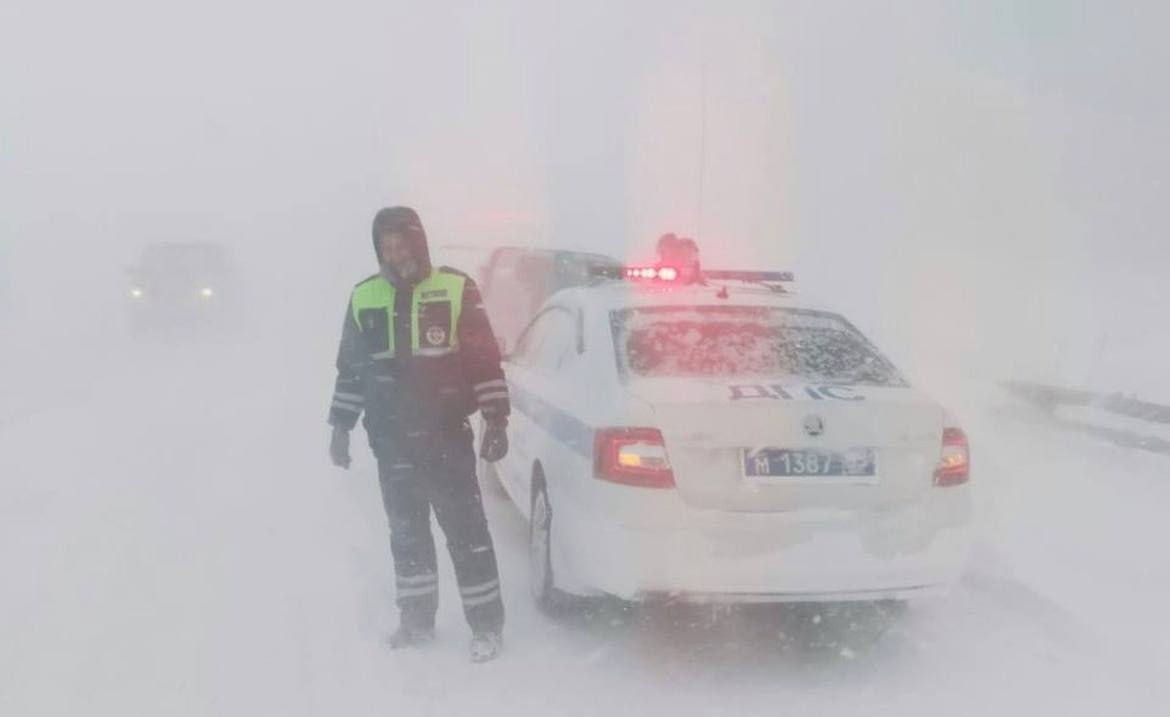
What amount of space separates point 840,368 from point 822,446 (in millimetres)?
708

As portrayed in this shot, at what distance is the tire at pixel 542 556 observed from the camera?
537 centimetres

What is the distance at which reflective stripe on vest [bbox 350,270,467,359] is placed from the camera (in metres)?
4.87

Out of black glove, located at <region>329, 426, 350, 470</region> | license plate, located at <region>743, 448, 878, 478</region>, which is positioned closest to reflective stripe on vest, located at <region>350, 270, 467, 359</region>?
black glove, located at <region>329, 426, 350, 470</region>

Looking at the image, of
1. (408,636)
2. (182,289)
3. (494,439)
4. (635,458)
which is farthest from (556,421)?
(182,289)

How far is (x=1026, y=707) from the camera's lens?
4602 millimetres

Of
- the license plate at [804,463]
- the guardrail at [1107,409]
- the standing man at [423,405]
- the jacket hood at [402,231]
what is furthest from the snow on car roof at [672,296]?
the guardrail at [1107,409]

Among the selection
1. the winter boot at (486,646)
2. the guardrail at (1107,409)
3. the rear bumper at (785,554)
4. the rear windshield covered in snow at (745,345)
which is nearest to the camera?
the rear bumper at (785,554)

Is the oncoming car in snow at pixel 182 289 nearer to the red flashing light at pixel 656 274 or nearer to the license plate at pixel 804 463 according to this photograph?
the red flashing light at pixel 656 274

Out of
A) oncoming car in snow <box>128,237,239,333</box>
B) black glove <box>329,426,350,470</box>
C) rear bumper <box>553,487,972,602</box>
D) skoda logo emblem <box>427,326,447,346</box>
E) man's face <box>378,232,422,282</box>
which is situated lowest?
oncoming car in snow <box>128,237,239,333</box>

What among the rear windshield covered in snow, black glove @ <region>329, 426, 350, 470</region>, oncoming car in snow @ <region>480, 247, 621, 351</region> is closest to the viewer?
the rear windshield covered in snow

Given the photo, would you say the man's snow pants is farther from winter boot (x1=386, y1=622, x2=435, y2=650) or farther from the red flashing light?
the red flashing light

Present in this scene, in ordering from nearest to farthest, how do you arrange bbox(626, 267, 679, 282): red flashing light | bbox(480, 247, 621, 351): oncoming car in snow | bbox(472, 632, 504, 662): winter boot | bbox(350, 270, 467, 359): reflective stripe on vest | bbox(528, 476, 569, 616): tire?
bbox(350, 270, 467, 359): reflective stripe on vest → bbox(472, 632, 504, 662): winter boot → bbox(528, 476, 569, 616): tire → bbox(626, 267, 679, 282): red flashing light → bbox(480, 247, 621, 351): oncoming car in snow

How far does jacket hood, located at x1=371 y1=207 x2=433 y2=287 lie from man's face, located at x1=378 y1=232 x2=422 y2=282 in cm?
1

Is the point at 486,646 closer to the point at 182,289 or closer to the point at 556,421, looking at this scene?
the point at 556,421
